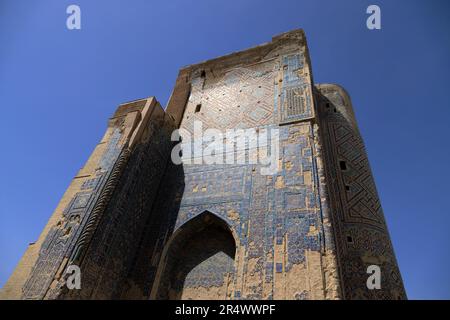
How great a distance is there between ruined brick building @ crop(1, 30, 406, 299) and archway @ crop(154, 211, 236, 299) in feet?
0.05

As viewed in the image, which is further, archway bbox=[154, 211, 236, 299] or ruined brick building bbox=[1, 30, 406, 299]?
archway bbox=[154, 211, 236, 299]

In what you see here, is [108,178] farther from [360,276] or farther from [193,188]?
[360,276]

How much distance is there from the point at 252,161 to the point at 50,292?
3.44 meters

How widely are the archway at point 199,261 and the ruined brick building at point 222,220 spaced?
0.02m

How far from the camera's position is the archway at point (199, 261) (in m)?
4.35

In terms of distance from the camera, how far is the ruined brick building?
384cm

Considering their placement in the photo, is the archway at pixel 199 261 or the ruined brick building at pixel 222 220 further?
the archway at pixel 199 261

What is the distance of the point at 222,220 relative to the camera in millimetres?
4719

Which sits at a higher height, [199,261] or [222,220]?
[222,220]

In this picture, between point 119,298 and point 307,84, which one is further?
point 307,84

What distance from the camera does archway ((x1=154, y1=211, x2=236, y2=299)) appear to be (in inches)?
171

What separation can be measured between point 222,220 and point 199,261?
0.72 m
